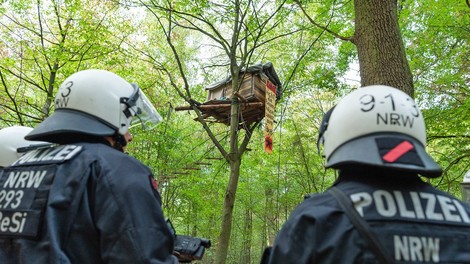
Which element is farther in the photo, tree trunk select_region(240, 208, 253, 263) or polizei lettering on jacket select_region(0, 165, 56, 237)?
tree trunk select_region(240, 208, 253, 263)

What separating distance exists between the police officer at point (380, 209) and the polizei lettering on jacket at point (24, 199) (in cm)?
103

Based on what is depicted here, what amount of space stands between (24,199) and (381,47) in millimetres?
3481

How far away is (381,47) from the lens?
387cm

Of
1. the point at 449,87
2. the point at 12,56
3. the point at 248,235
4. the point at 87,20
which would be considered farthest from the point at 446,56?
the point at 248,235

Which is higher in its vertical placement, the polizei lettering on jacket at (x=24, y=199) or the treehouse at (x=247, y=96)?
the treehouse at (x=247, y=96)

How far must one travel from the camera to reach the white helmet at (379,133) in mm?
1421

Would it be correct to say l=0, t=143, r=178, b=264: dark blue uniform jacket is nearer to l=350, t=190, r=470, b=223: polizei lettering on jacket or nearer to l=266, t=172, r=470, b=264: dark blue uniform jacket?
l=266, t=172, r=470, b=264: dark blue uniform jacket

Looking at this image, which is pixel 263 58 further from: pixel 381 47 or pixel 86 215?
pixel 86 215

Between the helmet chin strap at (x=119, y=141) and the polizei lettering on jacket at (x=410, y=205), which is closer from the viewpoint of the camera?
the polizei lettering on jacket at (x=410, y=205)

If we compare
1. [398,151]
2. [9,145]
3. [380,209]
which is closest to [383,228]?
[380,209]

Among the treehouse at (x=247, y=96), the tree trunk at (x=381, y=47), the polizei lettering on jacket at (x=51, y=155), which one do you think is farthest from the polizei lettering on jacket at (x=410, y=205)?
the treehouse at (x=247, y=96)

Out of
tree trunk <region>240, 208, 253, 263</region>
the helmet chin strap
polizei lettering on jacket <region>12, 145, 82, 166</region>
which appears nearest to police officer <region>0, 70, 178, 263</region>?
polizei lettering on jacket <region>12, 145, 82, 166</region>

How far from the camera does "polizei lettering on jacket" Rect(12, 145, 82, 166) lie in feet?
5.73

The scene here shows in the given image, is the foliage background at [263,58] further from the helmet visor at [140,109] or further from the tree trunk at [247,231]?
the tree trunk at [247,231]
